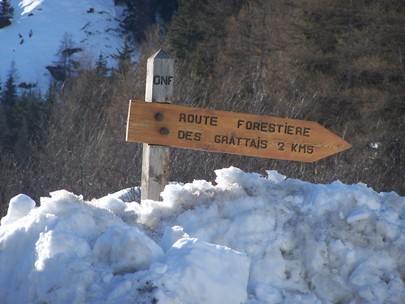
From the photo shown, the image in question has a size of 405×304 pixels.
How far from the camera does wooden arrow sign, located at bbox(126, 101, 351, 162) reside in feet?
21.9

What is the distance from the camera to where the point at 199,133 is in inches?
263

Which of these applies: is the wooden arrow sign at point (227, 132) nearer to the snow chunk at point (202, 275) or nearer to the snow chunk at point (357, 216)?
the snow chunk at point (357, 216)

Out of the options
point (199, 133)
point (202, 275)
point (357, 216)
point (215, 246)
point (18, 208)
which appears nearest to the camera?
point (202, 275)

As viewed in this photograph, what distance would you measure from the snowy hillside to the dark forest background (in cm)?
3283

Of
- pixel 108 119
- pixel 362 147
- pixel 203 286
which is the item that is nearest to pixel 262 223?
pixel 203 286

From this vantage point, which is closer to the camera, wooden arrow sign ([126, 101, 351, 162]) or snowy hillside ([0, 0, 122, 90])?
wooden arrow sign ([126, 101, 351, 162])

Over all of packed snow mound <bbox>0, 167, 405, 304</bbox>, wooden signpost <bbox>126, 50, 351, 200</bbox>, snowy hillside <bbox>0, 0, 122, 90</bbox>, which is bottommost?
snowy hillside <bbox>0, 0, 122, 90</bbox>

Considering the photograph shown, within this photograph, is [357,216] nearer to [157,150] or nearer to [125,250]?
[157,150]

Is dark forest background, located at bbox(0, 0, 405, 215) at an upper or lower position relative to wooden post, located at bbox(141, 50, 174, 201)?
lower

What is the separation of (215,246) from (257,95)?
18621 millimetres

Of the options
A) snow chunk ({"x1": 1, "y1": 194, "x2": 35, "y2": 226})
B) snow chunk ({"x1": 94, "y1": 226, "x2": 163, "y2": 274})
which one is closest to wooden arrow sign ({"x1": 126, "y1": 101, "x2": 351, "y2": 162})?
snow chunk ({"x1": 1, "y1": 194, "x2": 35, "y2": 226})

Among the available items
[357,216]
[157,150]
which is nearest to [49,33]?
[157,150]

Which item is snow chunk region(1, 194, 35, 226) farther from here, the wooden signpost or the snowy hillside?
the snowy hillside

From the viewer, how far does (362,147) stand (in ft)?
68.9
